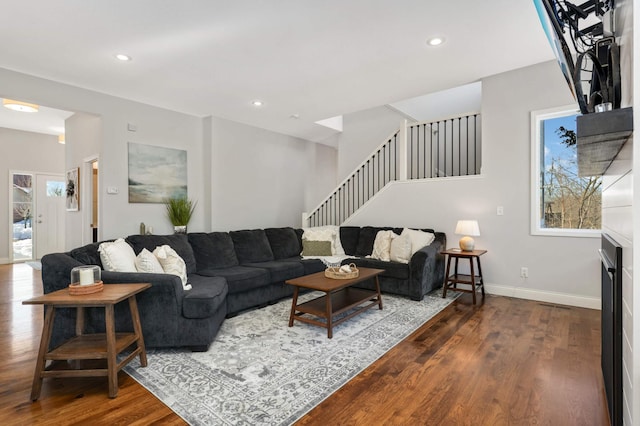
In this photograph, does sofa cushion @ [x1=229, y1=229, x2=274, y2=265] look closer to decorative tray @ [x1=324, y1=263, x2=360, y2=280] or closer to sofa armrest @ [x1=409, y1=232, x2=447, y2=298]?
decorative tray @ [x1=324, y1=263, x2=360, y2=280]

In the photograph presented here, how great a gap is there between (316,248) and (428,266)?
1.76 metres

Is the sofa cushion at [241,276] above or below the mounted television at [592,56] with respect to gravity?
below

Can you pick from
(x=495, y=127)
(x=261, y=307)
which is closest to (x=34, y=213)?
(x=261, y=307)

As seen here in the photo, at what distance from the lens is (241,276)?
145 inches

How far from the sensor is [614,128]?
1.01 m

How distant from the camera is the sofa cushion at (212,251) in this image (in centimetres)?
415

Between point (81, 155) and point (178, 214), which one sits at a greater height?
point (81, 155)

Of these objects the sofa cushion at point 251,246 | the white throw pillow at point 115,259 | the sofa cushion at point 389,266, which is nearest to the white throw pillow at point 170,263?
the white throw pillow at point 115,259

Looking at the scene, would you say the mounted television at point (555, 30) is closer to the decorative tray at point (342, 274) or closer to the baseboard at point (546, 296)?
the decorative tray at point (342, 274)

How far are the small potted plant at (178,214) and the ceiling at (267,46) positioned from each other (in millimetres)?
1490

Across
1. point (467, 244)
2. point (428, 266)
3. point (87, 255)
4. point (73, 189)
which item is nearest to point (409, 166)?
point (467, 244)

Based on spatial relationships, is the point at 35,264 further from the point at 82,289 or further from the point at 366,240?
the point at 366,240

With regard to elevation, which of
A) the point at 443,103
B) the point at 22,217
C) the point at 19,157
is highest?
the point at 443,103

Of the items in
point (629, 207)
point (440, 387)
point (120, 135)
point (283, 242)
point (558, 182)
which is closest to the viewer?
point (629, 207)
